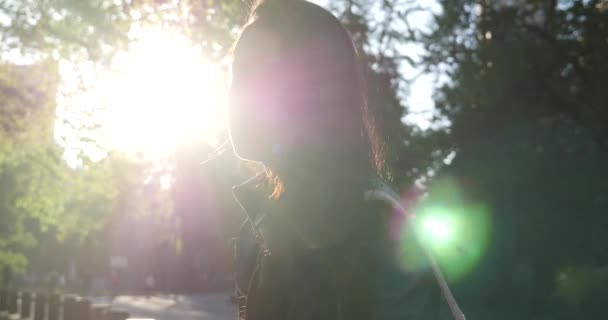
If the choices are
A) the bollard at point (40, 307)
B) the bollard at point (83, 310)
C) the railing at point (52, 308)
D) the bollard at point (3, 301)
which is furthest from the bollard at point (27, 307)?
the bollard at point (83, 310)

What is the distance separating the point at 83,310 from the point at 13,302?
1276 cm

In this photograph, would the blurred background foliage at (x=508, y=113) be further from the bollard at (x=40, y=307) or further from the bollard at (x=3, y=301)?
the bollard at (x=3, y=301)

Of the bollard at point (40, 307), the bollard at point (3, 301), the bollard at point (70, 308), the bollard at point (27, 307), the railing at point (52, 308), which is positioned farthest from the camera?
the bollard at point (3, 301)

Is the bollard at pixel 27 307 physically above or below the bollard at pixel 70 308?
above

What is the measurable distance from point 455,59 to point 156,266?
58.4m

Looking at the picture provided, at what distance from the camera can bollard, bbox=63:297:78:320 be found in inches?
612

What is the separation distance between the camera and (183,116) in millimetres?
15938

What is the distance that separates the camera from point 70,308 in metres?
16.2

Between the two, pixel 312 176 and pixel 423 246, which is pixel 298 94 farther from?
pixel 423 246

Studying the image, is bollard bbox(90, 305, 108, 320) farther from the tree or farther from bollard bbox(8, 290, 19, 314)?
bollard bbox(8, 290, 19, 314)

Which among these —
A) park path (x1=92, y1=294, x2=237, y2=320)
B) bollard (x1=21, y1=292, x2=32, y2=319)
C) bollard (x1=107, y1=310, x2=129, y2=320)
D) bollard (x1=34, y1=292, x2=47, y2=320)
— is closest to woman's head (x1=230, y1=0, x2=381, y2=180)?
bollard (x1=107, y1=310, x2=129, y2=320)

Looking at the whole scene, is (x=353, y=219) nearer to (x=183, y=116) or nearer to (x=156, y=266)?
(x=183, y=116)

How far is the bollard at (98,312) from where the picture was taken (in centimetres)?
1225

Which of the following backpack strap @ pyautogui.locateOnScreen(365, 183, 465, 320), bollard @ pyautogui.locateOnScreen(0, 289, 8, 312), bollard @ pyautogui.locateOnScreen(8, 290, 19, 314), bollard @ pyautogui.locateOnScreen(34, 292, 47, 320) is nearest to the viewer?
backpack strap @ pyautogui.locateOnScreen(365, 183, 465, 320)
